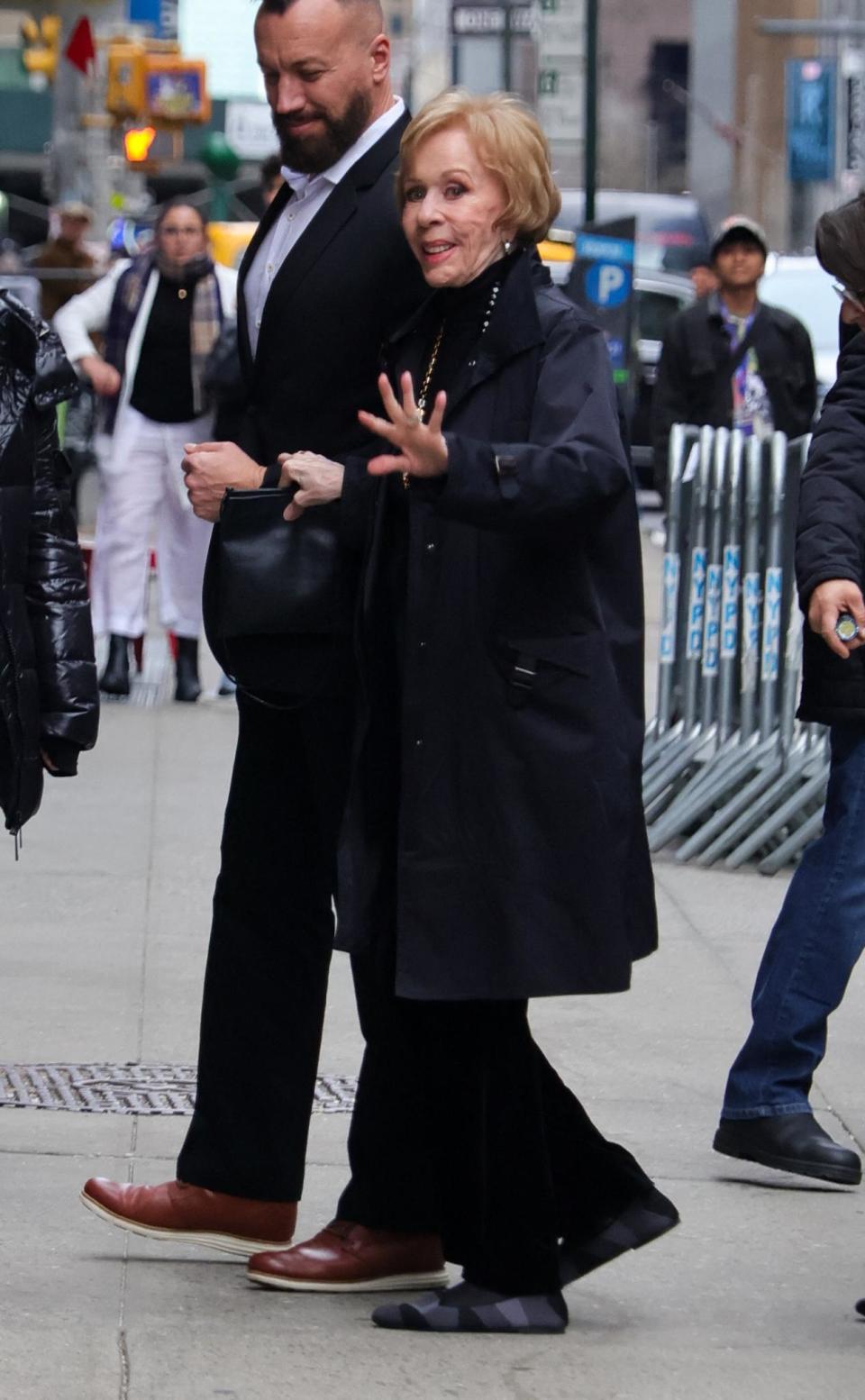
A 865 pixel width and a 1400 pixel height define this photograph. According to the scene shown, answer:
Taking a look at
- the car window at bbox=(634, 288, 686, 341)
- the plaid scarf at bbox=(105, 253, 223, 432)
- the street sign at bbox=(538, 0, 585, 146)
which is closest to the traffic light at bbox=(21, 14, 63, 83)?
the street sign at bbox=(538, 0, 585, 146)

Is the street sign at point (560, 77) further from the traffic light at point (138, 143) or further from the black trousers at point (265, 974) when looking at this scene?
the black trousers at point (265, 974)

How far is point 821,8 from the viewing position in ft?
223

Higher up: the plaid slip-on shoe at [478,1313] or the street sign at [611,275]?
the plaid slip-on shoe at [478,1313]

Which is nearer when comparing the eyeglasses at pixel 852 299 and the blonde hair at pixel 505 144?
the blonde hair at pixel 505 144

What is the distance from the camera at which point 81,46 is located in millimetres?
28969

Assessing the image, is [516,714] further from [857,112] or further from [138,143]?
[857,112]

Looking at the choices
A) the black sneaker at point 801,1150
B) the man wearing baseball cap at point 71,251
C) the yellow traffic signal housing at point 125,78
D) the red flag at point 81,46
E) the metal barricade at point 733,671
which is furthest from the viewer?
the yellow traffic signal housing at point 125,78

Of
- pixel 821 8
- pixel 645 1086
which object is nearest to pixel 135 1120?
pixel 645 1086

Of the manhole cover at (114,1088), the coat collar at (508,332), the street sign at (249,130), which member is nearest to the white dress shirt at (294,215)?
the coat collar at (508,332)

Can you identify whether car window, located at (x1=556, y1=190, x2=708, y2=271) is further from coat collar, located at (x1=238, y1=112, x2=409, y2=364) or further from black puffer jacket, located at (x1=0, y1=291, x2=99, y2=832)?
coat collar, located at (x1=238, y1=112, x2=409, y2=364)

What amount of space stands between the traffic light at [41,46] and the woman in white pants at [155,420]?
2791 cm

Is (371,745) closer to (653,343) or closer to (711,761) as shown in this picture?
(711,761)

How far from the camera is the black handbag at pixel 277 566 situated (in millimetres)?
4168

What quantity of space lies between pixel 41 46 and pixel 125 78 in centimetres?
1035
